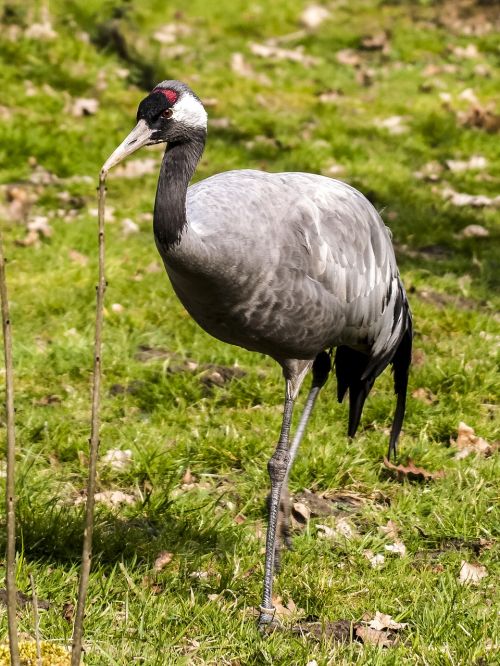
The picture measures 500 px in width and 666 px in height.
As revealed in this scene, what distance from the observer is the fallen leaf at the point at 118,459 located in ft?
14.8

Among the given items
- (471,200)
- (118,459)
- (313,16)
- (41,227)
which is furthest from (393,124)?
(118,459)

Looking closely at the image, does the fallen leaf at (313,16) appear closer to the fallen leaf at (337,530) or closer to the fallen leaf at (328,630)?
the fallen leaf at (337,530)

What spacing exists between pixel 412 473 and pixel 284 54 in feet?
25.0

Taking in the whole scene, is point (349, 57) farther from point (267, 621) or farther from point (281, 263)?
point (267, 621)

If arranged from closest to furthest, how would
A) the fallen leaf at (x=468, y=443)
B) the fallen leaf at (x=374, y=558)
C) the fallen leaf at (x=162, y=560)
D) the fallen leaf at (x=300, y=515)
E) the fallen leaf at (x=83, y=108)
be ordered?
1. the fallen leaf at (x=162, y=560)
2. the fallen leaf at (x=374, y=558)
3. the fallen leaf at (x=300, y=515)
4. the fallen leaf at (x=468, y=443)
5. the fallen leaf at (x=83, y=108)

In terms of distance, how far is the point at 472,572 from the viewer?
3900 mm

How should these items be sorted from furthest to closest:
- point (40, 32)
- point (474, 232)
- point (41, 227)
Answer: point (40, 32) → point (474, 232) → point (41, 227)

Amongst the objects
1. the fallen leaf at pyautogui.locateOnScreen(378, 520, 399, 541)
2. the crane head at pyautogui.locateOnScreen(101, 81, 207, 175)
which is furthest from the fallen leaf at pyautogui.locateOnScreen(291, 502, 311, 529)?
the crane head at pyautogui.locateOnScreen(101, 81, 207, 175)

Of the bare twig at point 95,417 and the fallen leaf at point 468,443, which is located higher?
the bare twig at point 95,417

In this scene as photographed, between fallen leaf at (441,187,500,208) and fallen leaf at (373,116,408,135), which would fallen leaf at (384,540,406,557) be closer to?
fallen leaf at (441,187,500,208)

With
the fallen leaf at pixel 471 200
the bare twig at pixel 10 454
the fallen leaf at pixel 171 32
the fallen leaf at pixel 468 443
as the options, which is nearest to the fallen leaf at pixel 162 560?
the bare twig at pixel 10 454

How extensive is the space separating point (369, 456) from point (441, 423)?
0.52m

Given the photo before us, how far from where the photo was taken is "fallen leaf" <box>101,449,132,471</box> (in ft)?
14.8

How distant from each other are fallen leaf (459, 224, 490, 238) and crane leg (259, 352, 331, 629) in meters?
3.20
